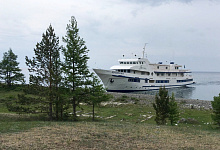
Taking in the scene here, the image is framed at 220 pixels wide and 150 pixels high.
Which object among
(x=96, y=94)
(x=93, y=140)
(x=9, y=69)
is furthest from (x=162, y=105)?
(x=9, y=69)

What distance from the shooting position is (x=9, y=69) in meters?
43.4

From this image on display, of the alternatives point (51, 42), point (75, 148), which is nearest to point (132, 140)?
point (75, 148)

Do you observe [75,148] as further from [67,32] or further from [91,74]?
[67,32]

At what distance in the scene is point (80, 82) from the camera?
1809 cm

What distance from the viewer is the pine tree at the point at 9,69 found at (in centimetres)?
→ 4350

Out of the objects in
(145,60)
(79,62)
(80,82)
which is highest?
(145,60)

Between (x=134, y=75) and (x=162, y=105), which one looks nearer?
(x=162, y=105)

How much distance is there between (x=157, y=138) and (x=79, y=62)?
9910 millimetres

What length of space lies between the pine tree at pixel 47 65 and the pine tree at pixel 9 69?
28994 mm

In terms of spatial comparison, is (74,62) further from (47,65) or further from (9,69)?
(9,69)

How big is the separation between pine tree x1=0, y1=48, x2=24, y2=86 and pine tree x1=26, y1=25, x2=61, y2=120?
28994mm

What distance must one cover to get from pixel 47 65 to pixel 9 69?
30.3m

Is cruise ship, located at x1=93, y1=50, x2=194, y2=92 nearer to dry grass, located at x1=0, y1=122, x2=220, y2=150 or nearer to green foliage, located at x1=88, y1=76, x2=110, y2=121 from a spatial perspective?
green foliage, located at x1=88, y1=76, x2=110, y2=121

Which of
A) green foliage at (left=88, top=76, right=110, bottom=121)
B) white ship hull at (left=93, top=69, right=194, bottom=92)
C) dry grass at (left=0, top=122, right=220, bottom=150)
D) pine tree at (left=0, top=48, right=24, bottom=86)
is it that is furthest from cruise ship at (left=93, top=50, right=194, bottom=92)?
dry grass at (left=0, top=122, right=220, bottom=150)
